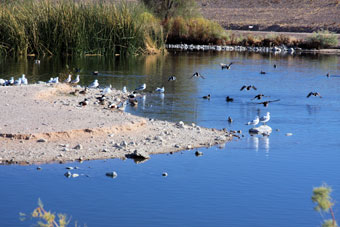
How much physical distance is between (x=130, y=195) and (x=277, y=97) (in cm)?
1157

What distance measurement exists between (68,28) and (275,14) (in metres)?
44.8

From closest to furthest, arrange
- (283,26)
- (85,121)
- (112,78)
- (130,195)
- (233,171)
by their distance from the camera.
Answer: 1. (130,195)
2. (233,171)
3. (85,121)
4. (112,78)
5. (283,26)

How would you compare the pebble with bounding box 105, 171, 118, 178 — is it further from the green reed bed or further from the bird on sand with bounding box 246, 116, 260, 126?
the green reed bed

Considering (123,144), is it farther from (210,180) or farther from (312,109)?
(312,109)

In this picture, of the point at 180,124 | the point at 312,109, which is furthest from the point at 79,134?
the point at 312,109

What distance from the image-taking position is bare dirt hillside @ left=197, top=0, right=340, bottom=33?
6178 centimetres

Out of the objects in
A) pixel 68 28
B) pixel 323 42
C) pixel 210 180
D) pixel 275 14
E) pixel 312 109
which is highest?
pixel 275 14

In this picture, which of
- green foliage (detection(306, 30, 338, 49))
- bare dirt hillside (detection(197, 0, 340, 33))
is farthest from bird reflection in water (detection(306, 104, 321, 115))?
bare dirt hillside (detection(197, 0, 340, 33))

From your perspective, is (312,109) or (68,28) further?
(68,28)

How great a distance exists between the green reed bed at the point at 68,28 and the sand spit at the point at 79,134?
1603cm

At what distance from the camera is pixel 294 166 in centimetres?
1120

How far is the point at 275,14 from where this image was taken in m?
72.1

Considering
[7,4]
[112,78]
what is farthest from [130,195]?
[7,4]

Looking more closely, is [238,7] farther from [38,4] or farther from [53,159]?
[53,159]
